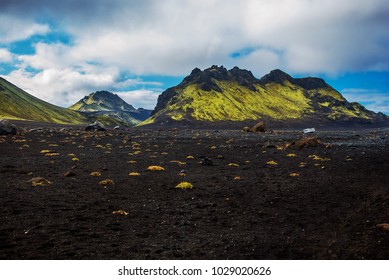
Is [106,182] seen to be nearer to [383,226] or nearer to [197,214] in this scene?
[197,214]

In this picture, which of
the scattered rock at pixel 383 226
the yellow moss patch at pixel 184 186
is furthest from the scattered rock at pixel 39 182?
the scattered rock at pixel 383 226

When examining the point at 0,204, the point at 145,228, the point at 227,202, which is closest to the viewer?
the point at 145,228

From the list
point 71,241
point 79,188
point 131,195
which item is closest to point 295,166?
point 131,195

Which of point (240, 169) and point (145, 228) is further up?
point (240, 169)

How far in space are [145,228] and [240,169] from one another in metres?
17.4

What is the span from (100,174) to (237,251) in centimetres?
1680

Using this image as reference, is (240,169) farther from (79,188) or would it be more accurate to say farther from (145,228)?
(145,228)

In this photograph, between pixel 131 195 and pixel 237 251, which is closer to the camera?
pixel 237 251

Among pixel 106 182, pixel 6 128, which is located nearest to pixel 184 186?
pixel 106 182

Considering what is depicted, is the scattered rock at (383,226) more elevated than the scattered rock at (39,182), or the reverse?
the scattered rock at (39,182)

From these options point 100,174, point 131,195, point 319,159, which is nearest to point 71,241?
point 131,195

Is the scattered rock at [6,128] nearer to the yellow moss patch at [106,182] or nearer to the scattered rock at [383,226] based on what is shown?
the yellow moss patch at [106,182]
